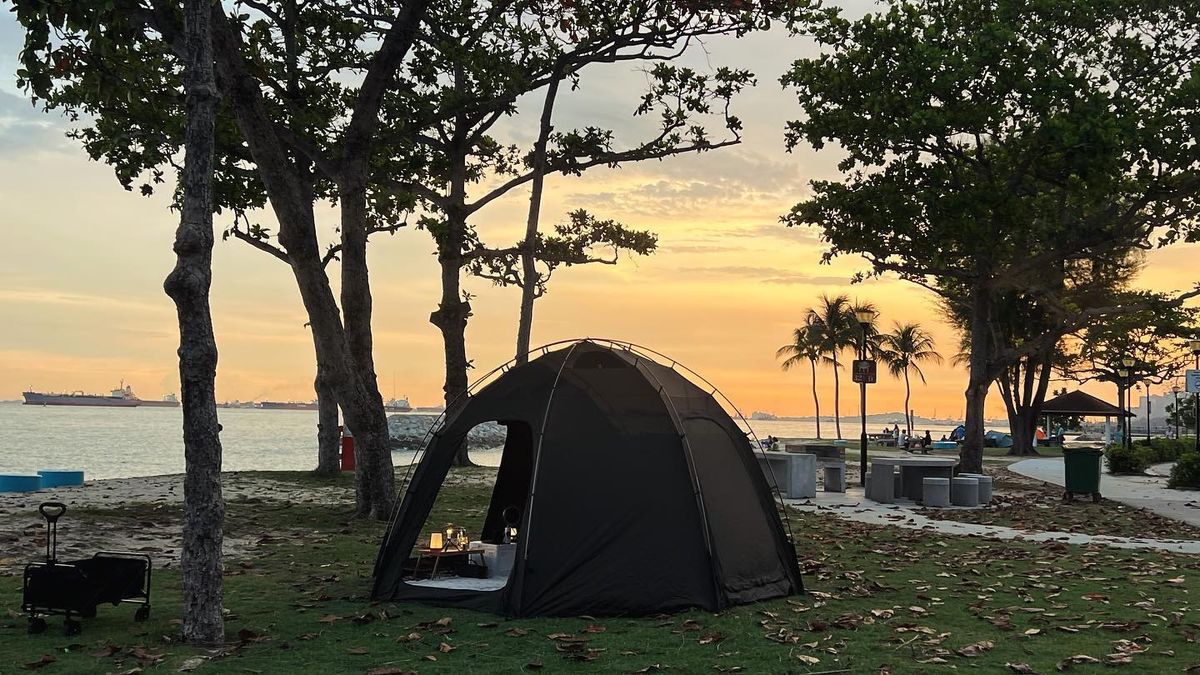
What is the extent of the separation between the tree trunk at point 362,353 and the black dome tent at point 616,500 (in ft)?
22.4

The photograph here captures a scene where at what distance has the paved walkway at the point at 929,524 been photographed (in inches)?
635

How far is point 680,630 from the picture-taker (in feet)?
31.1

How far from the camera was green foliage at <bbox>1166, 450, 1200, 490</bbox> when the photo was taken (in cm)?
2697

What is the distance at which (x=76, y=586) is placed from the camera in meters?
9.23

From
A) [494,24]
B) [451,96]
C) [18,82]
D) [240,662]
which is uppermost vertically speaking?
[494,24]

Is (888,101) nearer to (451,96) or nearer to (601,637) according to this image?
(451,96)

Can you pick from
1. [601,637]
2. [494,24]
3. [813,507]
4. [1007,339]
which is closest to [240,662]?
[601,637]

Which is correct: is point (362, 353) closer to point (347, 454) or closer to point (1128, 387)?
point (347, 454)

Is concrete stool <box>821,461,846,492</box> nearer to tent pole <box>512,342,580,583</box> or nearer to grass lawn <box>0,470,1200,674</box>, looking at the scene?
grass lawn <box>0,470,1200,674</box>

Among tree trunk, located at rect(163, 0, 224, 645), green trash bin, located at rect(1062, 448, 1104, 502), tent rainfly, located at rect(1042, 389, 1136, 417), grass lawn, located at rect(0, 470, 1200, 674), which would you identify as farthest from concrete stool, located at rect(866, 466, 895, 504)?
tent rainfly, located at rect(1042, 389, 1136, 417)

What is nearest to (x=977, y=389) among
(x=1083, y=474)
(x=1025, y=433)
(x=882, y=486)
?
(x=1083, y=474)

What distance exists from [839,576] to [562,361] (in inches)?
164

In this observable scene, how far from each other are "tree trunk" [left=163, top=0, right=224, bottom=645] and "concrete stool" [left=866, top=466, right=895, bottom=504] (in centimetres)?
1658

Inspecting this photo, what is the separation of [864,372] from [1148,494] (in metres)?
7.07
